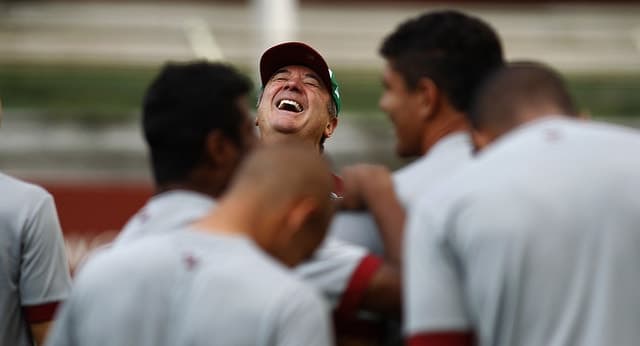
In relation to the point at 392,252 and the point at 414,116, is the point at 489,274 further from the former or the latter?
the point at 414,116

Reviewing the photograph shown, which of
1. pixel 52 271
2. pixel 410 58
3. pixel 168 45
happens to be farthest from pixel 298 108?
pixel 168 45

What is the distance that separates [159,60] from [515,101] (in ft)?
47.0

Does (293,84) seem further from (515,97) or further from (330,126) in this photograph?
(515,97)

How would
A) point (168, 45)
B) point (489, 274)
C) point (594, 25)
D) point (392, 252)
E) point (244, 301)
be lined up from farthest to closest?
point (594, 25)
point (168, 45)
point (392, 252)
point (489, 274)
point (244, 301)

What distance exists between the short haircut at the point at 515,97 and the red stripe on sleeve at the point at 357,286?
41cm

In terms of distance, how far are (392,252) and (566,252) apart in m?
0.42

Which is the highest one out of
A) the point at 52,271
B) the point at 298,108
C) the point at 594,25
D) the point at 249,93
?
the point at 249,93

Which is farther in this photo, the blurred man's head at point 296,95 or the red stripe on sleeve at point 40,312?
the blurred man's head at point 296,95

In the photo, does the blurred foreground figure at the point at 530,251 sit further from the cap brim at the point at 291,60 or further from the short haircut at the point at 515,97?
the cap brim at the point at 291,60

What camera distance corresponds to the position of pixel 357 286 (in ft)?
11.6

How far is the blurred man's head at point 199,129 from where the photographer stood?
11.4 feet

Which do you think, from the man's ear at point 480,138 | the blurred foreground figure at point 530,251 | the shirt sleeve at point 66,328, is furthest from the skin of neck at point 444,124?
the shirt sleeve at point 66,328

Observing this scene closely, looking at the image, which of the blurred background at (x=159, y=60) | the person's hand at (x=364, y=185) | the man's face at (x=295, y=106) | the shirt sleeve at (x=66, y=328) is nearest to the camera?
the shirt sleeve at (x=66, y=328)

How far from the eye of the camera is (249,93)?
142 inches
